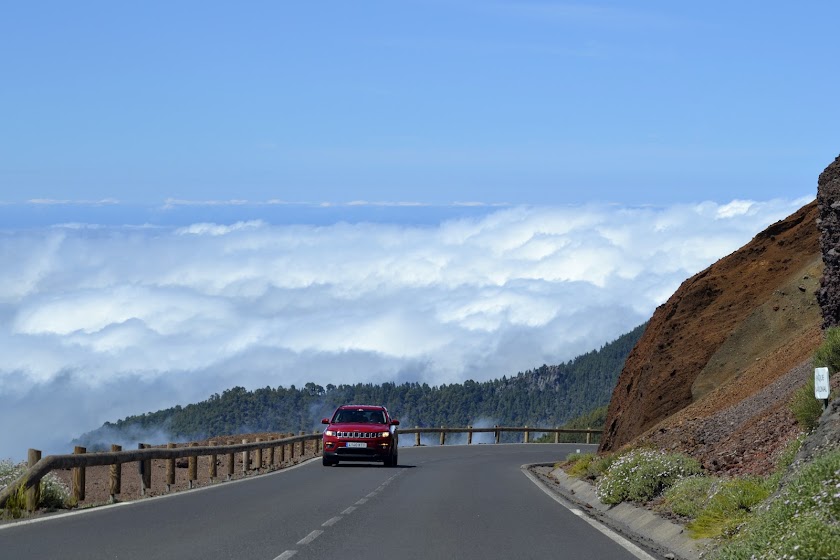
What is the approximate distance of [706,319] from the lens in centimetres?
3850

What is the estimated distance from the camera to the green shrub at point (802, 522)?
30.0ft

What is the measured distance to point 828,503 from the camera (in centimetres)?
998

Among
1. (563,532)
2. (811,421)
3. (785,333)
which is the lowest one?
(563,532)

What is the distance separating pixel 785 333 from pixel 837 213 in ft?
29.6

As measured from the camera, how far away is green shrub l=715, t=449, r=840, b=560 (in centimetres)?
915

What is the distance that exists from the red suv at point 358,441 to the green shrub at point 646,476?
55.4 ft

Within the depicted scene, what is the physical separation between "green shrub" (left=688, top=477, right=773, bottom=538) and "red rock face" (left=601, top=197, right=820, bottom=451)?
19.1 meters

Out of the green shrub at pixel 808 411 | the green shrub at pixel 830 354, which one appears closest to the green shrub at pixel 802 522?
the green shrub at pixel 808 411

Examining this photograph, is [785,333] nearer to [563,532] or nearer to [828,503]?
[563,532]

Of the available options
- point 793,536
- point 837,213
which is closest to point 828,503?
point 793,536

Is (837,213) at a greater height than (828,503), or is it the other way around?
(837,213)

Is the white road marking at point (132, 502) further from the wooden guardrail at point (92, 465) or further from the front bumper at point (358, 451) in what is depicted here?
the front bumper at point (358, 451)

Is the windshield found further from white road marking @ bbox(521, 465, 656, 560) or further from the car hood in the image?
white road marking @ bbox(521, 465, 656, 560)

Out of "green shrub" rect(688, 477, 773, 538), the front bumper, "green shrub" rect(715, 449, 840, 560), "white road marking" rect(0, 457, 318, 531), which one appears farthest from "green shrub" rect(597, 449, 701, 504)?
the front bumper
